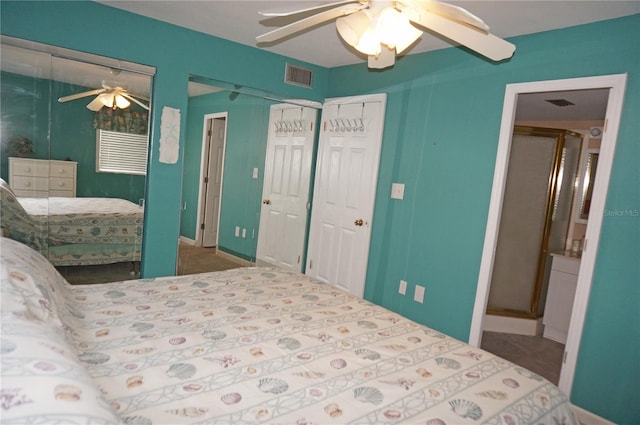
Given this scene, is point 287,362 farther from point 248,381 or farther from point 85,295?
point 85,295

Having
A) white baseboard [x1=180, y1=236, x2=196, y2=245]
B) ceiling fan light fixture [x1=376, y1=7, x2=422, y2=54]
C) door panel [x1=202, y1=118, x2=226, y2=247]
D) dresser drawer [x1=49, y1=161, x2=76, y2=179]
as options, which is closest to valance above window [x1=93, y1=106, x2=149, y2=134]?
dresser drawer [x1=49, y1=161, x2=76, y2=179]

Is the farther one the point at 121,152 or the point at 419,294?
the point at 419,294

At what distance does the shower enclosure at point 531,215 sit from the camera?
13.1 feet

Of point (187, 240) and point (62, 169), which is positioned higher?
point (62, 169)

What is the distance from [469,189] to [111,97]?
2907 millimetres

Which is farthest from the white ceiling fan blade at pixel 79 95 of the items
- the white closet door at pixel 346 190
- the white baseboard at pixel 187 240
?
the white closet door at pixel 346 190

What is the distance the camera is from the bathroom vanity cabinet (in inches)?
152

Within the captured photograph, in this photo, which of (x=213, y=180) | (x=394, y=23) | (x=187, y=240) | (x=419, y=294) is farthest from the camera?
(x=213, y=180)

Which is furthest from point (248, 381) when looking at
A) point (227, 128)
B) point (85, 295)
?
point (227, 128)

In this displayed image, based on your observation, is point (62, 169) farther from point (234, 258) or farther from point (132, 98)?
point (234, 258)

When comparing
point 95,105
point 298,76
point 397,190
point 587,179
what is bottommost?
point 397,190

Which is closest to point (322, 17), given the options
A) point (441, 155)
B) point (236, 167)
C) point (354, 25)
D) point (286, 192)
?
point (354, 25)

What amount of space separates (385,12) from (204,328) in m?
1.55

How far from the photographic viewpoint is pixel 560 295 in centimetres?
393
